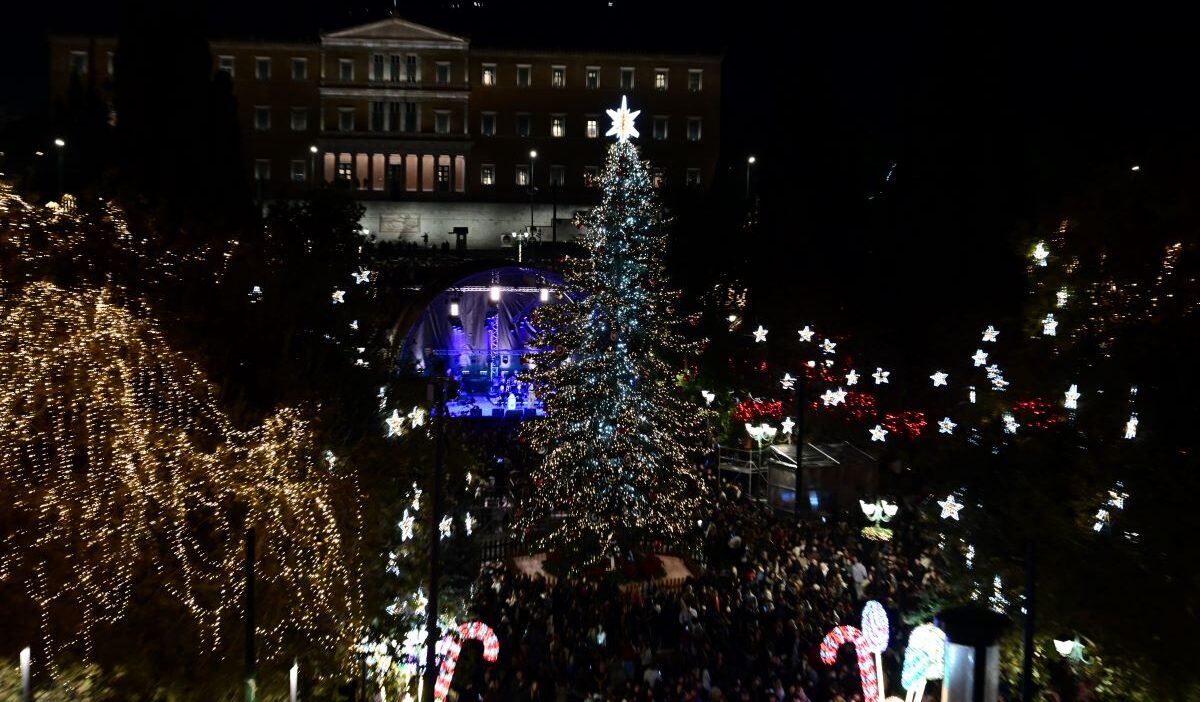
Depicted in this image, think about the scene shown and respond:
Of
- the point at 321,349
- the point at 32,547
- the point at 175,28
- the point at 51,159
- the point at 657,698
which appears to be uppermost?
the point at 175,28

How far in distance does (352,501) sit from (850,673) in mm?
6915

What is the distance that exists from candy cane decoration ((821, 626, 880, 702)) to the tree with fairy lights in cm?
612

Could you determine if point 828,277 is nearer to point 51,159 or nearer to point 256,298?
point 256,298

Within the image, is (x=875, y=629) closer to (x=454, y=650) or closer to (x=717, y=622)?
(x=717, y=622)

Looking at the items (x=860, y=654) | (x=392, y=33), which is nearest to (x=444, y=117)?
(x=392, y=33)

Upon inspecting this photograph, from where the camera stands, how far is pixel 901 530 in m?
20.9

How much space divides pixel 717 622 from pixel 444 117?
54.4 metres

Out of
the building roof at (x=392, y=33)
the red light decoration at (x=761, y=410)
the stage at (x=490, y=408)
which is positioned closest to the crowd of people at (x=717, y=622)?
the red light decoration at (x=761, y=410)

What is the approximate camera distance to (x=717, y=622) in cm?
1545

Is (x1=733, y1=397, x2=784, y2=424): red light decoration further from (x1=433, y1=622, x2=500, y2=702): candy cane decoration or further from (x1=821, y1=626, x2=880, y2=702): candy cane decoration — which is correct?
(x1=433, y1=622, x2=500, y2=702): candy cane decoration

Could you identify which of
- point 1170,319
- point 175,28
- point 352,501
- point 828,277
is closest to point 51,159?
point 175,28

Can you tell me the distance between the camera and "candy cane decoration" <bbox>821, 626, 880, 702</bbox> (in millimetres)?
12188

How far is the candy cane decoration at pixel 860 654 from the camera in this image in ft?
40.0

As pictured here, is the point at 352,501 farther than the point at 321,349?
No
